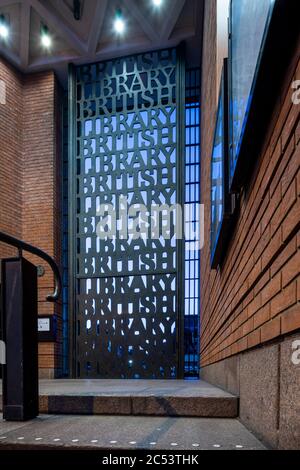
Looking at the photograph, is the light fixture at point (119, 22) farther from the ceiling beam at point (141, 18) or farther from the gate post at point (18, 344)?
the gate post at point (18, 344)

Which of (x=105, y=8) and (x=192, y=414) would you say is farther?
(x=105, y=8)

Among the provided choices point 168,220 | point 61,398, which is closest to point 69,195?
point 168,220

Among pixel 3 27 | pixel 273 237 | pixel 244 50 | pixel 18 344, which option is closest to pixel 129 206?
pixel 3 27

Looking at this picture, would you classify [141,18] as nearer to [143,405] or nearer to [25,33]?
[25,33]

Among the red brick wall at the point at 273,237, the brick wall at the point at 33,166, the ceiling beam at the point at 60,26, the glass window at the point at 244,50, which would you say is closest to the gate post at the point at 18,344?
the red brick wall at the point at 273,237

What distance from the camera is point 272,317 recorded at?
1.33 metres

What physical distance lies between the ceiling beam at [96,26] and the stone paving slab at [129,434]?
6.47 m

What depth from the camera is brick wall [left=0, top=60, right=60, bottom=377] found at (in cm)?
713

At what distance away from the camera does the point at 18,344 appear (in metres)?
1.96

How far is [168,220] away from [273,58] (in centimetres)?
557

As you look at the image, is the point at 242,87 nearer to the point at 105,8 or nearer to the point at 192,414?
the point at 192,414

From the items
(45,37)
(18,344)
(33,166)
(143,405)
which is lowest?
(143,405)

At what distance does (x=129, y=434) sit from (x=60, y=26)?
6.85 meters

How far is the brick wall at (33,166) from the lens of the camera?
7133 mm
